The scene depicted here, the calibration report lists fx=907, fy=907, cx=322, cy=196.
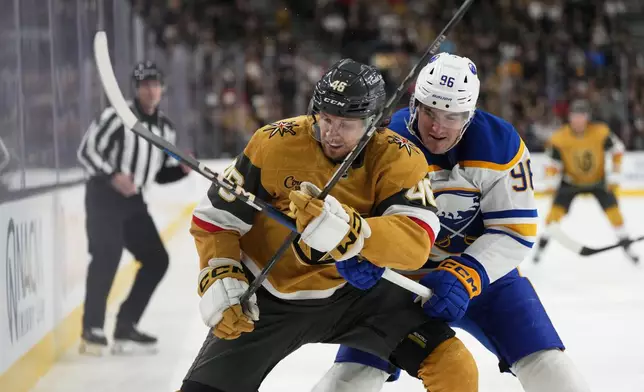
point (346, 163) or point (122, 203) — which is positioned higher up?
point (346, 163)

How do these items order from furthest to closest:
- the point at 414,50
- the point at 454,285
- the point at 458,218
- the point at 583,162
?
1. the point at 414,50
2. the point at 583,162
3. the point at 458,218
4. the point at 454,285

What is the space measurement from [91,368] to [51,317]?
0.30 m

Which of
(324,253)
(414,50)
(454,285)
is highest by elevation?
(324,253)

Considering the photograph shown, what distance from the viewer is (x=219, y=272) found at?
2.12 meters

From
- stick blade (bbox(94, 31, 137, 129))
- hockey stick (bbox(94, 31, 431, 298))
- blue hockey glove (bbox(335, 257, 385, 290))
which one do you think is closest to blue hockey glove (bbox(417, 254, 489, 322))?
hockey stick (bbox(94, 31, 431, 298))

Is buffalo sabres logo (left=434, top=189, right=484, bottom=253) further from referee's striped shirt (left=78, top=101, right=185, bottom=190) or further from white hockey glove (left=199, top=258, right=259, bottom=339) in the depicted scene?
referee's striped shirt (left=78, top=101, right=185, bottom=190)

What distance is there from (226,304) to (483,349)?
220 centimetres

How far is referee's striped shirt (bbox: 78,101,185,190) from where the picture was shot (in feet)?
14.1

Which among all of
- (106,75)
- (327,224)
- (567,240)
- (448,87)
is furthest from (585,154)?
(106,75)

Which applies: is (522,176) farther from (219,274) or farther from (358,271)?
(219,274)

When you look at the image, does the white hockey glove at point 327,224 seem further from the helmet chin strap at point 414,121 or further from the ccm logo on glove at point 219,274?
the helmet chin strap at point 414,121

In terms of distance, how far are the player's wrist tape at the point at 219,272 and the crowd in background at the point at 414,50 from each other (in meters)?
6.11

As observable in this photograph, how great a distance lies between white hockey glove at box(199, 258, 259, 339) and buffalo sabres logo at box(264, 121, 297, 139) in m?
0.34

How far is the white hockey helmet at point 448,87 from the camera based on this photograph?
7.94 ft
